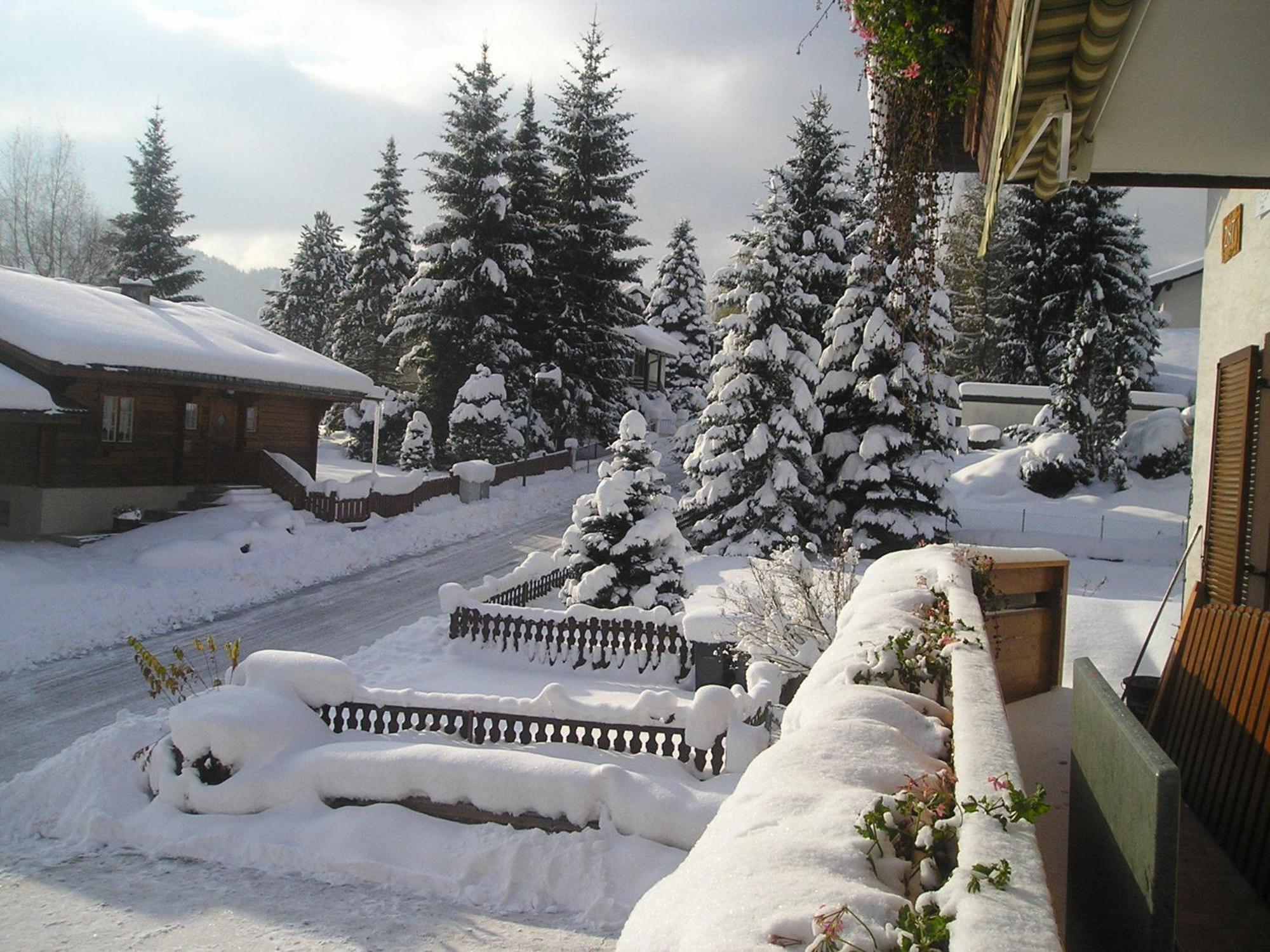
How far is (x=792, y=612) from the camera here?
11344mm

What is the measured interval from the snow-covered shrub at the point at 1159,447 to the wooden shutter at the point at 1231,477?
23260 millimetres

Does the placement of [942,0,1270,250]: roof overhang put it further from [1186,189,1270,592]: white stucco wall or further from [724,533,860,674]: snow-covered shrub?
[724,533,860,674]: snow-covered shrub

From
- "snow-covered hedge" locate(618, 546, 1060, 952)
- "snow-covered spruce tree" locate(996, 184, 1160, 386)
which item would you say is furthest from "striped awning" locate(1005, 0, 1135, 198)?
"snow-covered spruce tree" locate(996, 184, 1160, 386)

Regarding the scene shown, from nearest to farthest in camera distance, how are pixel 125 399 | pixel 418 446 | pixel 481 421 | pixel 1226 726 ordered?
pixel 1226 726 < pixel 125 399 < pixel 481 421 < pixel 418 446

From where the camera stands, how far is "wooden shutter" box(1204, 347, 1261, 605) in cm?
680

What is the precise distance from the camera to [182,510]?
22172mm

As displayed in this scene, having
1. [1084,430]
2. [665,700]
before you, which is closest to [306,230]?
[1084,430]

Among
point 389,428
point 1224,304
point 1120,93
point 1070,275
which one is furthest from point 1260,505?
point 1070,275

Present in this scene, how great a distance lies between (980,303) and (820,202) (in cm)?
2210

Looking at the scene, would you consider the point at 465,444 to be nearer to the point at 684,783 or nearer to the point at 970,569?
the point at 684,783

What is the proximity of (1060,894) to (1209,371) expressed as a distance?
672 centimetres

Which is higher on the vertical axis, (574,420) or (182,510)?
(574,420)

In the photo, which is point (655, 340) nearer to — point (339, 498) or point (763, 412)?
point (763, 412)

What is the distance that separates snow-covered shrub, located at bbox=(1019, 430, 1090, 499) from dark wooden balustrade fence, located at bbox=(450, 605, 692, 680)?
1857 cm
